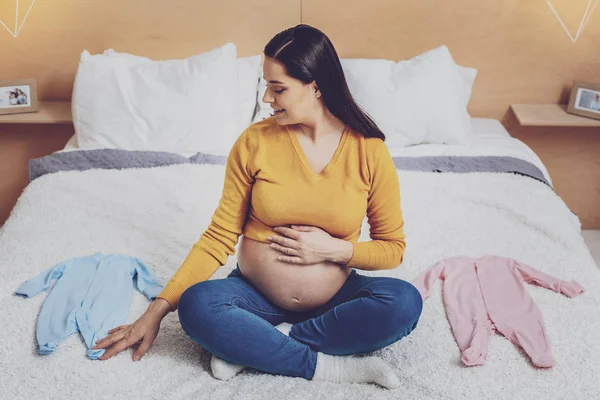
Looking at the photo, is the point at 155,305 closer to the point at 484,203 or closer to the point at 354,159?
the point at 354,159

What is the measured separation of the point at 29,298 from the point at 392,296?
89cm

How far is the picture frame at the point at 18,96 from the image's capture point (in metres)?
2.65

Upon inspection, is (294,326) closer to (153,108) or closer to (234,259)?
(234,259)

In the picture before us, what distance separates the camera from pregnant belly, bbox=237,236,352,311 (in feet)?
4.52

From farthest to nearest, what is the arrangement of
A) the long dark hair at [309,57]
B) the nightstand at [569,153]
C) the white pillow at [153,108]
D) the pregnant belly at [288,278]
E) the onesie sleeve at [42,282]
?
the nightstand at [569,153], the white pillow at [153,108], the onesie sleeve at [42,282], the pregnant belly at [288,278], the long dark hair at [309,57]

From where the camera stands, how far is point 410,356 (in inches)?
54.9

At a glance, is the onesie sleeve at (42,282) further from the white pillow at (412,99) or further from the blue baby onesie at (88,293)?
the white pillow at (412,99)

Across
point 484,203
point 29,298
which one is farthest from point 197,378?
point 484,203

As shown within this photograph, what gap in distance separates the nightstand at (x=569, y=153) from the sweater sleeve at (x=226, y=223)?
1714mm

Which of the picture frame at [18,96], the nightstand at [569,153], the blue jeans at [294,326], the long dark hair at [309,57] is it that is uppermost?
the long dark hair at [309,57]

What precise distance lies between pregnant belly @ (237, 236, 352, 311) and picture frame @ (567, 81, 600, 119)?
172cm

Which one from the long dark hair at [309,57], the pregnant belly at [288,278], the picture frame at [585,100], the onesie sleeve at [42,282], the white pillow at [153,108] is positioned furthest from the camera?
the picture frame at [585,100]

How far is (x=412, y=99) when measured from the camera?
2.49 meters

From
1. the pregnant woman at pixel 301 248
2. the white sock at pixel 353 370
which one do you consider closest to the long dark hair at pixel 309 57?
the pregnant woman at pixel 301 248
